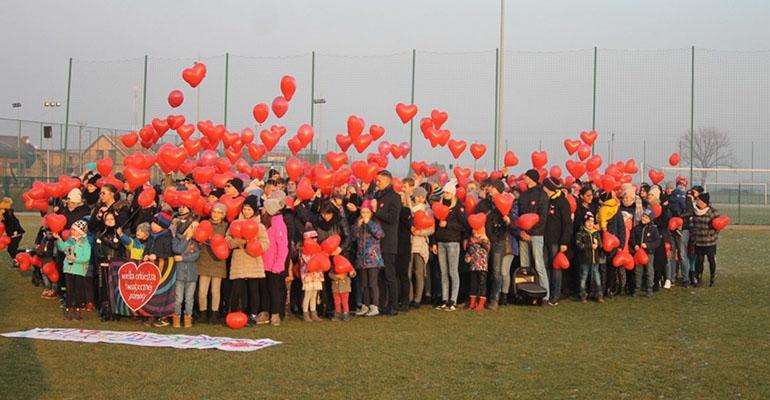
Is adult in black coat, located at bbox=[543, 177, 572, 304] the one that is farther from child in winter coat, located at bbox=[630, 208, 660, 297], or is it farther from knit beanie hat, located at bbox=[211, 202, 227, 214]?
knit beanie hat, located at bbox=[211, 202, 227, 214]

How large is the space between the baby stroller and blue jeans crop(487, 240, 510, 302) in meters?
0.35

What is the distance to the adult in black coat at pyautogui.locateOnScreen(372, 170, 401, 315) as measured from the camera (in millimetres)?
11461

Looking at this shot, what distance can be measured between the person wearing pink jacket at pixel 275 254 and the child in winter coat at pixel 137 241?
1489 mm

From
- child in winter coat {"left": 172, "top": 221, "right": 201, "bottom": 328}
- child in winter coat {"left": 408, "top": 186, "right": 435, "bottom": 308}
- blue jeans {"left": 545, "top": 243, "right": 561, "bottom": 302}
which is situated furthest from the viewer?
blue jeans {"left": 545, "top": 243, "right": 561, "bottom": 302}

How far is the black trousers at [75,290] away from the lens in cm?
1095

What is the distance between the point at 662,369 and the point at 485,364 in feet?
5.49

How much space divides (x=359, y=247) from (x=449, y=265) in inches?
60.4

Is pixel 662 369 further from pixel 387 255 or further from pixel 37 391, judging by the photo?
pixel 37 391

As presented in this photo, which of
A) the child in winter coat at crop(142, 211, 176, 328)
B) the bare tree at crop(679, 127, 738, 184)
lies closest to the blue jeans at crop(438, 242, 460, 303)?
the child in winter coat at crop(142, 211, 176, 328)

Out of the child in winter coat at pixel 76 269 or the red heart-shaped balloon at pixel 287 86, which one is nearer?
the child in winter coat at pixel 76 269

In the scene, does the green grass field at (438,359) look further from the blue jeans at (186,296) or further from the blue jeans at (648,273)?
the blue jeans at (648,273)

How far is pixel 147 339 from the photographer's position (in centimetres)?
952

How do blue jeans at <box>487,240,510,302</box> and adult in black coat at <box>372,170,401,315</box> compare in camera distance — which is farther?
blue jeans at <box>487,240,510,302</box>

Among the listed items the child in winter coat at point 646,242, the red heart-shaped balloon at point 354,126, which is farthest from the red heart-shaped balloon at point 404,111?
the child in winter coat at point 646,242
